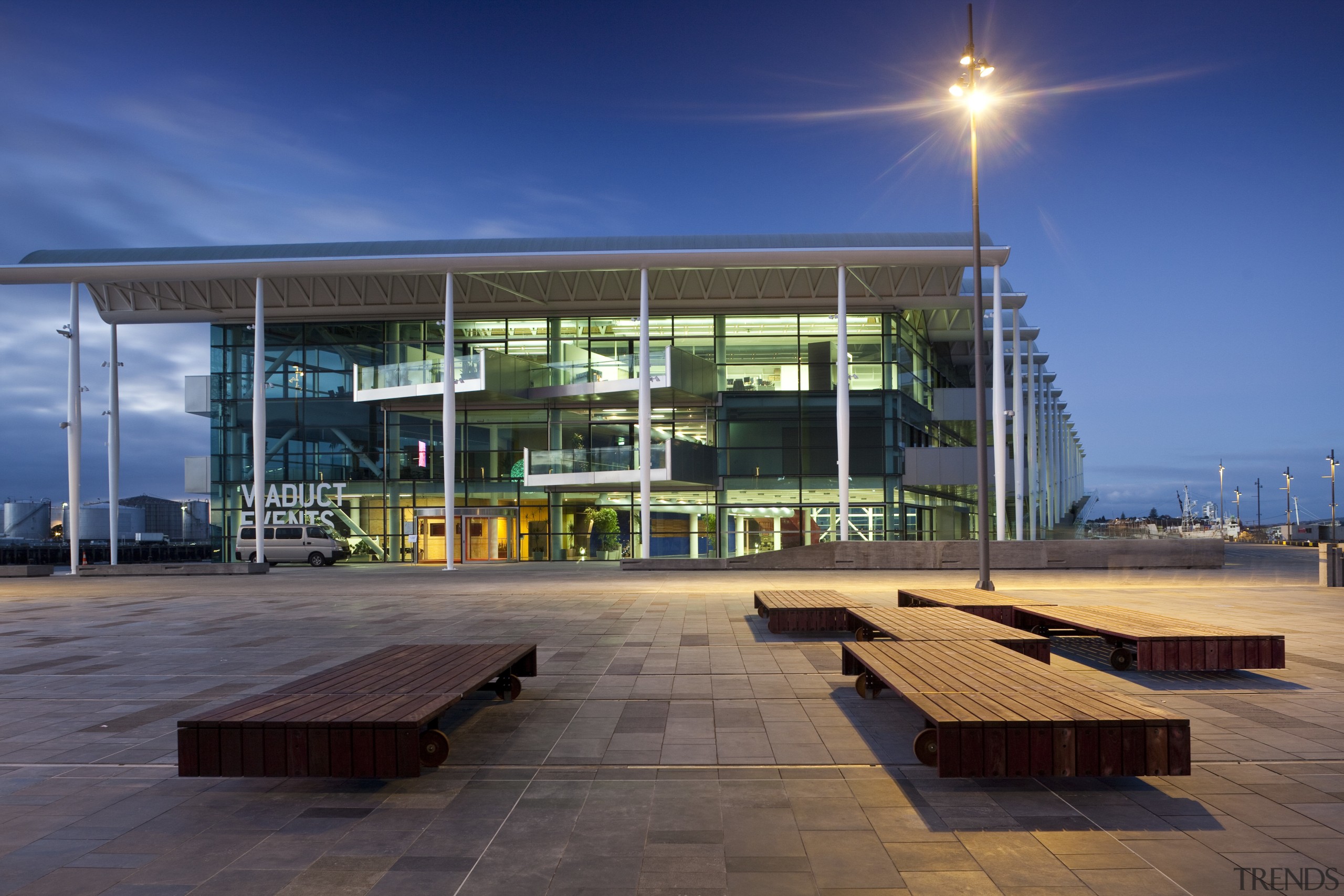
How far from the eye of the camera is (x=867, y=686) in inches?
321

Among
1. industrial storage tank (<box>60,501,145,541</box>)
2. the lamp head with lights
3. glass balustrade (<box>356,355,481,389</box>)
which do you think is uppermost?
the lamp head with lights

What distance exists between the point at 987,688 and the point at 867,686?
204cm

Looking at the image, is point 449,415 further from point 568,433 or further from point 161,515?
point 161,515

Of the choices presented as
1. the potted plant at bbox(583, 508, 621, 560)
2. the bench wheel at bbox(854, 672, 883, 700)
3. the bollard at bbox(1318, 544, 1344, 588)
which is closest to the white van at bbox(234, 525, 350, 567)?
the potted plant at bbox(583, 508, 621, 560)

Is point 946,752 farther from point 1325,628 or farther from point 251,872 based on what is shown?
point 1325,628

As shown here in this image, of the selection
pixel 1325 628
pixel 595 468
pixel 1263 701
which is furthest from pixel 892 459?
pixel 1263 701

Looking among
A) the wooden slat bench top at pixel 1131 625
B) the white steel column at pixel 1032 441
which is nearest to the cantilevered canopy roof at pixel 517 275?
the white steel column at pixel 1032 441

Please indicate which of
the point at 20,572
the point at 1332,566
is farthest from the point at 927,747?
the point at 20,572

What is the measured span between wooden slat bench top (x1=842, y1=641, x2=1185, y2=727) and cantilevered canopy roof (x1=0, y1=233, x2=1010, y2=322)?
23521 millimetres

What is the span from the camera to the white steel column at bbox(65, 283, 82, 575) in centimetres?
3078

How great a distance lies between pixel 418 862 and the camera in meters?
4.51

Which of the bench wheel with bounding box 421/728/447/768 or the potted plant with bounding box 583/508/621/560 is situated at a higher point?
the bench wheel with bounding box 421/728/447/768

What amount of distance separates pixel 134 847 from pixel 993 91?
1673 cm

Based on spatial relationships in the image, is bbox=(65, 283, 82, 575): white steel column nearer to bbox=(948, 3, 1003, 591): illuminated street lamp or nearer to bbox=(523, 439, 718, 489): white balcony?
bbox=(523, 439, 718, 489): white balcony
